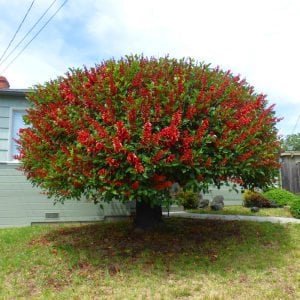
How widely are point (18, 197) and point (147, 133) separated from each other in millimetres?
5417

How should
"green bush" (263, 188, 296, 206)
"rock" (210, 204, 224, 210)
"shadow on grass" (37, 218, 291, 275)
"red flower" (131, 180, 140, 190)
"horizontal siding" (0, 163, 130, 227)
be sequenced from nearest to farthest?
"red flower" (131, 180, 140, 190), "shadow on grass" (37, 218, 291, 275), "horizontal siding" (0, 163, 130, 227), "rock" (210, 204, 224, 210), "green bush" (263, 188, 296, 206)

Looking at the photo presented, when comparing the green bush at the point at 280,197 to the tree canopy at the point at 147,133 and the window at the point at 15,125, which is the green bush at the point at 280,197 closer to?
the tree canopy at the point at 147,133

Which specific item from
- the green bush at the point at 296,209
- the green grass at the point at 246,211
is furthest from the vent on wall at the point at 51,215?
the green bush at the point at 296,209

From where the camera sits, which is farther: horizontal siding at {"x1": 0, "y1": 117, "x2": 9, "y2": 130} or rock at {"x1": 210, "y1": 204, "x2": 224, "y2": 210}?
rock at {"x1": 210, "y1": 204, "x2": 224, "y2": 210}

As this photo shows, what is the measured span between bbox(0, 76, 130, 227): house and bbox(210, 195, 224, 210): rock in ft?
8.67

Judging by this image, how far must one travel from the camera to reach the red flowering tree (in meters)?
5.45

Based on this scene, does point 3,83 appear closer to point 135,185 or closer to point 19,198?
point 19,198

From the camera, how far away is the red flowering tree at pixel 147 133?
5.45 m

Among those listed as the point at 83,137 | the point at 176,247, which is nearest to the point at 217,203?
the point at 176,247

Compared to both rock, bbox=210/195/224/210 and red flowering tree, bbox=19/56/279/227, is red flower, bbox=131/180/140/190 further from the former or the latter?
rock, bbox=210/195/224/210

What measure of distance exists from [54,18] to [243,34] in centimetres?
493

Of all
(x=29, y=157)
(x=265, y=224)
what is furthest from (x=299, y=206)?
(x=29, y=157)

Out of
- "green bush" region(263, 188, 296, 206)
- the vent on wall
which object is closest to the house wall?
the vent on wall

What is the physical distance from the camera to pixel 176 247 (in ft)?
22.4
